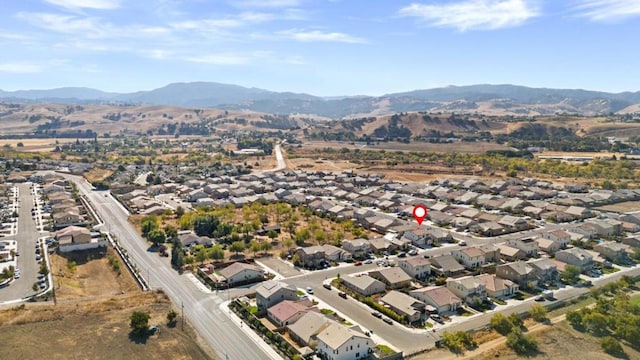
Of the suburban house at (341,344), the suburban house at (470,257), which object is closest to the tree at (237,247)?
the suburban house at (341,344)

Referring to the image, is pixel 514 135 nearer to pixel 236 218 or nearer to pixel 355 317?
pixel 236 218

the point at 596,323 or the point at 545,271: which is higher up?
the point at 596,323

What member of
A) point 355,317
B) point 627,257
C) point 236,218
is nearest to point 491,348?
point 355,317

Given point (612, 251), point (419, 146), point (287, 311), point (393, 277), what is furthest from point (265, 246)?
point (419, 146)

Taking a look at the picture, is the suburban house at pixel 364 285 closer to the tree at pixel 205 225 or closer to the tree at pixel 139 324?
the tree at pixel 139 324

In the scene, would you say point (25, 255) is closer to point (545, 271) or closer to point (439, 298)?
point (439, 298)

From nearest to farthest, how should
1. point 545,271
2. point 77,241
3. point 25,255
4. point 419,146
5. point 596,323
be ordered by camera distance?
point 596,323
point 545,271
point 25,255
point 77,241
point 419,146

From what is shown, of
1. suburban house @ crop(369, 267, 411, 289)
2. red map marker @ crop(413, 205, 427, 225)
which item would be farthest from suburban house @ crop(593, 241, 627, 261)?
suburban house @ crop(369, 267, 411, 289)

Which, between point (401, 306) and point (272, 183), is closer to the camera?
Result: point (401, 306)
